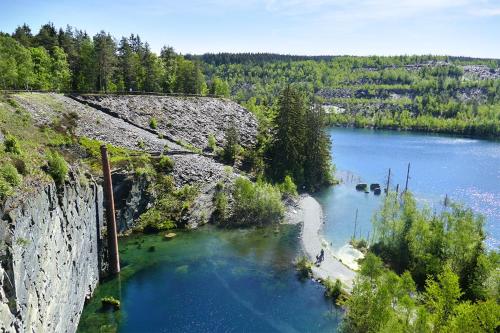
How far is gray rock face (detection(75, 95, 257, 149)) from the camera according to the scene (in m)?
99.1

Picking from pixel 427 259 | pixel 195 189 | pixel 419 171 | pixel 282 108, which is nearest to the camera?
pixel 427 259

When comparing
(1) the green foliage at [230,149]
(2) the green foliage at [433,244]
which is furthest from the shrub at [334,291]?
(1) the green foliage at [230,149]

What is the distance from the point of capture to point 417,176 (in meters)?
125

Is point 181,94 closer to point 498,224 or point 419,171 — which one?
point 419,171

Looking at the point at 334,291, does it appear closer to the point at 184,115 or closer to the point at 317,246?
the point at 317,246

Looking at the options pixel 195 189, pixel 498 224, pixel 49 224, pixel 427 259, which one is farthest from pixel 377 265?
pixel 498 224

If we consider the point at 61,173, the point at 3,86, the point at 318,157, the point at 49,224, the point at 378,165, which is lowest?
the point at 378,165

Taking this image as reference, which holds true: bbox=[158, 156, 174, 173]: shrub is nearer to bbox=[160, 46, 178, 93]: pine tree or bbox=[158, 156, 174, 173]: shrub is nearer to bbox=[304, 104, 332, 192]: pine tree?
bbox=[304, 104, 332, 192]: pine tree

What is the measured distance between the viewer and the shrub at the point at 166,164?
81688mm

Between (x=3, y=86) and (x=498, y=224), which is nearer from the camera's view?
(x=498, y=224)

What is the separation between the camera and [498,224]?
82.9m

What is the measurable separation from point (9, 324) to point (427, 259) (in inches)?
1825

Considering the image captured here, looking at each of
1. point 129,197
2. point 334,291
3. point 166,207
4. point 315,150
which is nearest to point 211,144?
point 315,150

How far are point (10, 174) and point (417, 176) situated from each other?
117166 mm
